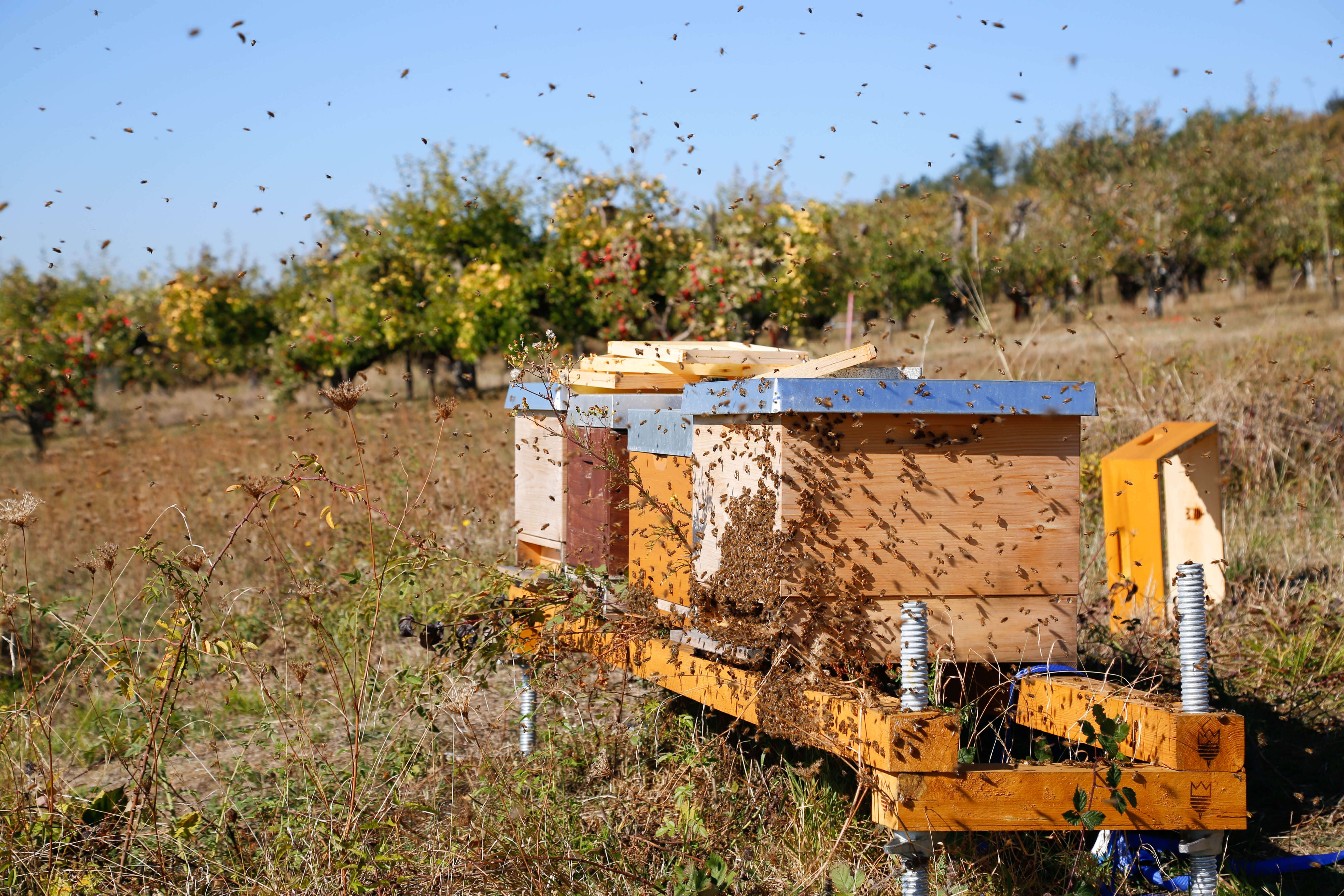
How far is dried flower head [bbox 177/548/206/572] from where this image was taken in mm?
2209

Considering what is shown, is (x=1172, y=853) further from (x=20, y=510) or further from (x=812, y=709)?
(x=20, y=510)

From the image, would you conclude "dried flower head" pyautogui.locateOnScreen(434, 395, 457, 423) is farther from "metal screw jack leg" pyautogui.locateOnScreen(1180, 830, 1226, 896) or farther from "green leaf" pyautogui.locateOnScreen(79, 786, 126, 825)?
"metal screw jack leg" pyautogui.locateOnScreen(1180, 830, 1226, 896)

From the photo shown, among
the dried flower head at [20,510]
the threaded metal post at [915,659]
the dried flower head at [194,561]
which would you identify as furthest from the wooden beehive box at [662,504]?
the dried flower head at [20,510]

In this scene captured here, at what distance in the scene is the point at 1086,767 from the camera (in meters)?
2.09

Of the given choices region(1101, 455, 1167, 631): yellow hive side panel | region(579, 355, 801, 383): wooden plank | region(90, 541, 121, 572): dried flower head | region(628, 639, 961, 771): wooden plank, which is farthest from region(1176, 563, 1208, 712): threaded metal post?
region(90, 541, 121, 572): dried flower head

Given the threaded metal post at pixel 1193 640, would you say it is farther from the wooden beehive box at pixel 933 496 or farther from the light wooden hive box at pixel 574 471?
the light wooden hive box at pixel 574 471

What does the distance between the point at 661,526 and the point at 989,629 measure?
938 millimetres

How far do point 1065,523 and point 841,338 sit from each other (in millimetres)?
22598

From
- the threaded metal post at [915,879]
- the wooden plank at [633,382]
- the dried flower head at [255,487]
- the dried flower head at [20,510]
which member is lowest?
the threaded metal post at [915,879]

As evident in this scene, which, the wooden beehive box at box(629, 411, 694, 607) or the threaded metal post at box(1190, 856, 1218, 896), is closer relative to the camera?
the threaded metal post at box(1190, 856, 1218, 896)

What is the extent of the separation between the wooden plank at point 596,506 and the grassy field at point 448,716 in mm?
371

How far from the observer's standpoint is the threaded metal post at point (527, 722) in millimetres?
3406

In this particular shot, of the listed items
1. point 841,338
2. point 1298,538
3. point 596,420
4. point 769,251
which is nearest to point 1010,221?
point 841,338

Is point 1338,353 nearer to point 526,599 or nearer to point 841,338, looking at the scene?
point 526,599
